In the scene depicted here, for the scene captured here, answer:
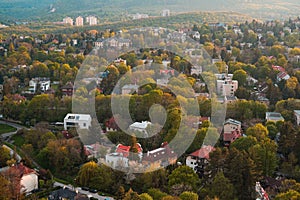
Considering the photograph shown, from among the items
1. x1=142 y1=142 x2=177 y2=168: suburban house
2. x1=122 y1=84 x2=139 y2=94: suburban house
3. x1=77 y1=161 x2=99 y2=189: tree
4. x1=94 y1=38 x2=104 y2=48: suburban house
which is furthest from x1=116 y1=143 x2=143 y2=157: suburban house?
x1=94 y1=38 x2=104 y2=48: suburban house

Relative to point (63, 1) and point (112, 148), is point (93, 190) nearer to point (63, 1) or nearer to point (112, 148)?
point (112, 148)

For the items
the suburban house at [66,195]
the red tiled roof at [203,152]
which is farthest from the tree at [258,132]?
the suburban house at [66,195]

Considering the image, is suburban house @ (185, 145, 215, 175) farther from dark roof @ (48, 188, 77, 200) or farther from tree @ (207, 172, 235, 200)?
dark roof @ (48, 188, 77, 200)

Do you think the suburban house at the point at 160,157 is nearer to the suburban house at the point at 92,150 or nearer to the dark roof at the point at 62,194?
the suburban house at the point at 92,150

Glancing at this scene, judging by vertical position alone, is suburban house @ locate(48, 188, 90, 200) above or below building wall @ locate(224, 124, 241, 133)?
below

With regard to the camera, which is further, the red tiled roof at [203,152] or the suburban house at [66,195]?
the red tiled roof at [203,152]

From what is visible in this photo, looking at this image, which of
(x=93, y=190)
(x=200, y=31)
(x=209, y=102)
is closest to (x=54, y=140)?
(x=93, y=190)
